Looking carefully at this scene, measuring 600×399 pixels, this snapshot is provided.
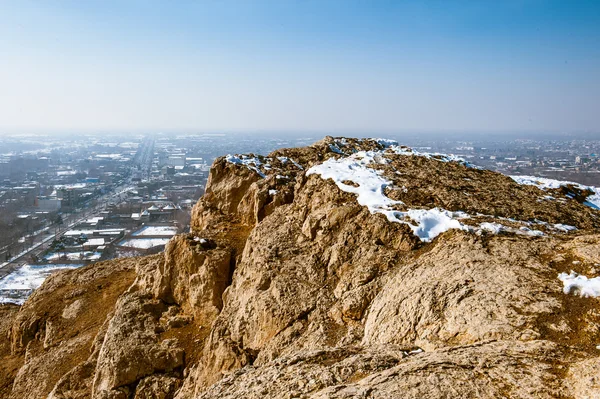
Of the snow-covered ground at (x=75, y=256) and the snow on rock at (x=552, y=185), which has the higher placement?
the snow on rock at (x=552, y=185)

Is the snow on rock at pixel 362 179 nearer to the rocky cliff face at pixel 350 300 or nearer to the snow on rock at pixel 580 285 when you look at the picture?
the rocky cliff face at pixel 350 300

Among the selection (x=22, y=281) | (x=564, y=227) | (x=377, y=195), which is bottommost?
(x=22, y=281)

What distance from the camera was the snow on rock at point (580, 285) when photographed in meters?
7.38

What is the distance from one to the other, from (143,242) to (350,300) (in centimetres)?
5615

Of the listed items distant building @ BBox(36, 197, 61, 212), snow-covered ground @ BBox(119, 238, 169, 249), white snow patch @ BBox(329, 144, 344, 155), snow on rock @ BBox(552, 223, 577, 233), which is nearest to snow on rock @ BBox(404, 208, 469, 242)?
snow on rock @ BBox(552, 223, 577, 233)

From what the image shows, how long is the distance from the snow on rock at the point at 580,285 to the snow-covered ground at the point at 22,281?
47580mm

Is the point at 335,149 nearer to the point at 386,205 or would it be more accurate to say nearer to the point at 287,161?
the point at 287,161

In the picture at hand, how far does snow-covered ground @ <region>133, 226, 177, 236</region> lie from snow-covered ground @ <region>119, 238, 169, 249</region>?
3140 mm

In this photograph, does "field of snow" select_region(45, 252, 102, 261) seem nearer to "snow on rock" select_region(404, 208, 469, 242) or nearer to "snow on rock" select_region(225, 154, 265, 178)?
"snow on rock" select_region(225, 154, 265, 178)

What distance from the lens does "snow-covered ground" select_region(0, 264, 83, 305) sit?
41.8 meters

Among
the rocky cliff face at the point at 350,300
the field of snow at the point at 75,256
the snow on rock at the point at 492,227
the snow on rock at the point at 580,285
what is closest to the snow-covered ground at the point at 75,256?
the field of snow at the point at 75,256

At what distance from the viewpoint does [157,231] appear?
2618 inches

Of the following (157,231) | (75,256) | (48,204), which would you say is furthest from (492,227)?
(48,204)

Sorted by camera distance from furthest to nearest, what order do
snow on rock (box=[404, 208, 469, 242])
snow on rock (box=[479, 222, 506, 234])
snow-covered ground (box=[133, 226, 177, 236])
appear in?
snow-covered ground (box=[133, 226, 177, 236]), snow on rock (box=[404, 208, 469, 242]), snow on rock (box=[479, 222, 506, 234])
